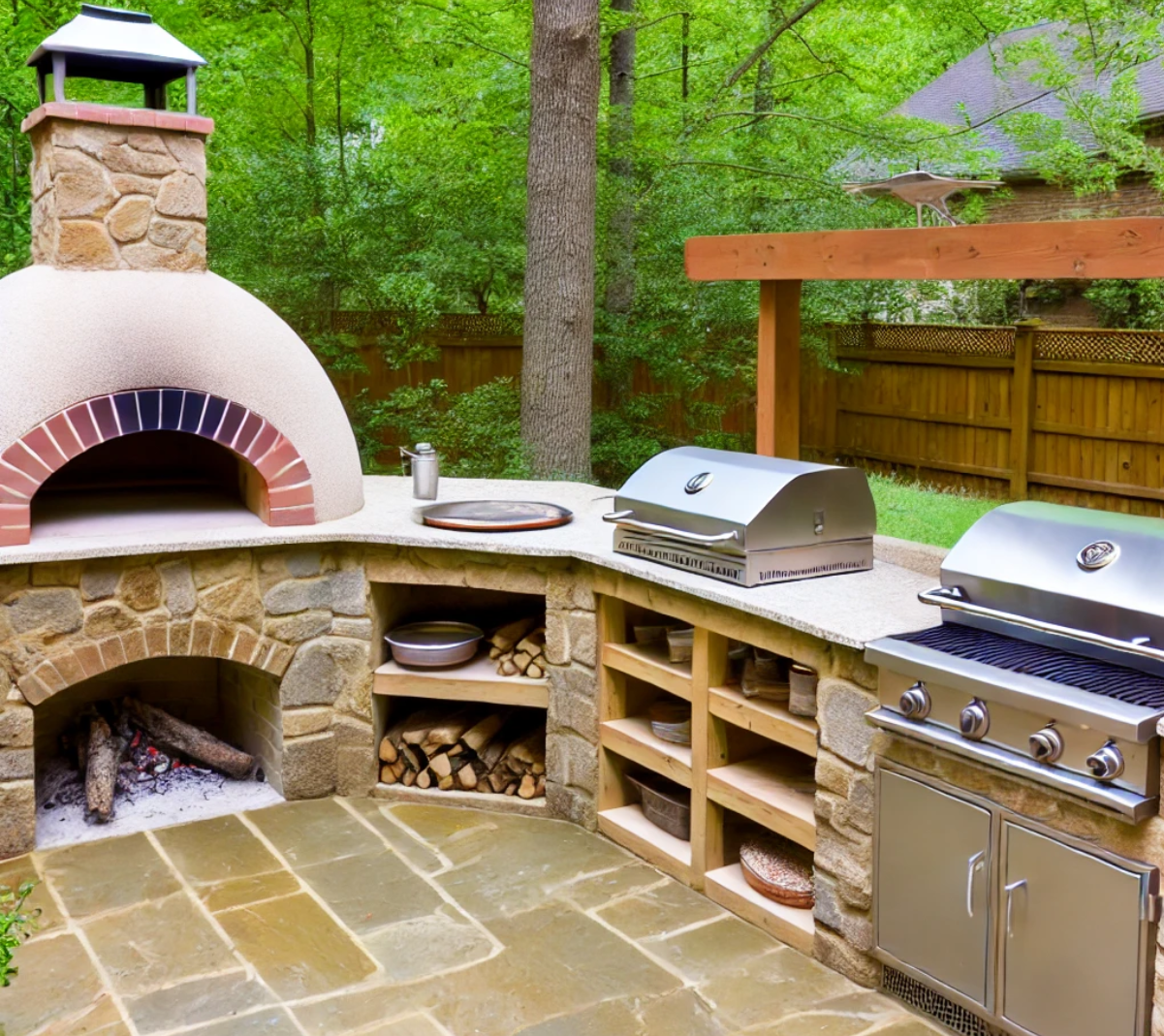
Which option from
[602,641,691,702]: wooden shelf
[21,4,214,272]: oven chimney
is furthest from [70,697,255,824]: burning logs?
[21,4,214,272]: oven chimney

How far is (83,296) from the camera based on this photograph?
459 cm

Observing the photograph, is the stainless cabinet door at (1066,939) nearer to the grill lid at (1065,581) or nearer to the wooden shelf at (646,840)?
the grill lid at (1065,581)

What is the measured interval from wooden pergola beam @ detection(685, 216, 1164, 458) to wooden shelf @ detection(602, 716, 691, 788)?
1.10m

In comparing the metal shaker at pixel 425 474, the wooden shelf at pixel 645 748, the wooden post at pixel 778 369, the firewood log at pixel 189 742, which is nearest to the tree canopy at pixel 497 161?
the metal shaker at pixel 425 474

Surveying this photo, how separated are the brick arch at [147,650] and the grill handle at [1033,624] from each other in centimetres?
254

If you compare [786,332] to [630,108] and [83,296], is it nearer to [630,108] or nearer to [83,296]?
[83,296]

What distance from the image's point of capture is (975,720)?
2934mm

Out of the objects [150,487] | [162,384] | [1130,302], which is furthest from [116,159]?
[1130,302]

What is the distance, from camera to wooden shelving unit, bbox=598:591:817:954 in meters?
3.76

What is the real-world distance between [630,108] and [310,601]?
19.2 feet

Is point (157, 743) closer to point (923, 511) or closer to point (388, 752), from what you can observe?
point (388, 752)

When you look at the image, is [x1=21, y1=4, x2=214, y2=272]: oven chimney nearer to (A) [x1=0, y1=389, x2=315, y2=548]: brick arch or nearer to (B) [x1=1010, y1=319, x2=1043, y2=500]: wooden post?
(A) [x1=0, y1=389, x2=315, y2=548]: brick arch

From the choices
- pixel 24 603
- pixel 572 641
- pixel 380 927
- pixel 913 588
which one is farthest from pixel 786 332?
pixel 24 603

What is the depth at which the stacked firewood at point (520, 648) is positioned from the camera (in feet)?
15.7
